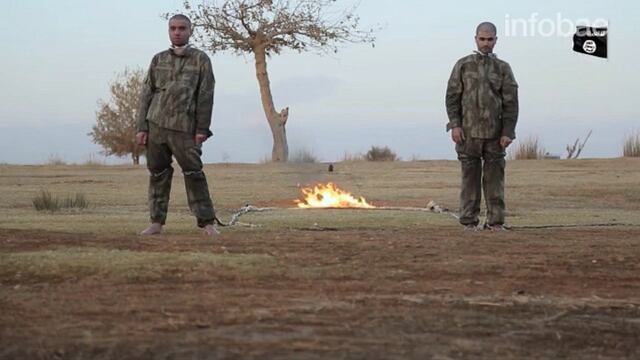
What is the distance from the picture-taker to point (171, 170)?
1162cm

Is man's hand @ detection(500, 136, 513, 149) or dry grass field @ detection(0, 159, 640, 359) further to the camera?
man's hand @ detection(500, 136, 513, 149)

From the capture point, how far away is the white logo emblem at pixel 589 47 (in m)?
27.9

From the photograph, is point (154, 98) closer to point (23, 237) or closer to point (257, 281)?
point (23, 237)

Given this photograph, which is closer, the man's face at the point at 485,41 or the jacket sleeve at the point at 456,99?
the man's face at the point at 485,41

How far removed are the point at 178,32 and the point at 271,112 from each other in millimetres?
28571

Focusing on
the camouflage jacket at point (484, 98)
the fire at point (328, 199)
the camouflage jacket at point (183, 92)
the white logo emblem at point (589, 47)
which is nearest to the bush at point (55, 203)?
the fire at point (328, 199)

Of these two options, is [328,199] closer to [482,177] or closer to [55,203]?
[55,203]

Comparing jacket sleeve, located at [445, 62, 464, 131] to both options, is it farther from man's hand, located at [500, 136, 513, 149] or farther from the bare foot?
the bare foot

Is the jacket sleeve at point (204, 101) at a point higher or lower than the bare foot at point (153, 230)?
higher

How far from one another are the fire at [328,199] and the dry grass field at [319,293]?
4.76 meters

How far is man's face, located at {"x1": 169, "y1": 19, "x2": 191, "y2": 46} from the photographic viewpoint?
438 inches

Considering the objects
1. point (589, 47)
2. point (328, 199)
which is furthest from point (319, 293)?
point (589, 47)

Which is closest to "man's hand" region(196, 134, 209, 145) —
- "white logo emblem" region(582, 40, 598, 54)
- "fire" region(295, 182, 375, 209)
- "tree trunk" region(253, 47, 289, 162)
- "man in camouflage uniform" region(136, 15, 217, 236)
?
"man in camouflage uniform" region(136, 15, 217, 236)

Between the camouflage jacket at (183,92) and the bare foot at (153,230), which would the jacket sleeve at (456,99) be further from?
the bare foot at (153,230)
